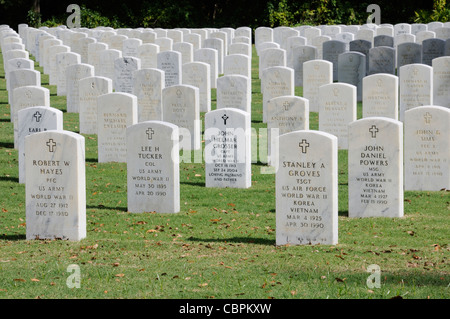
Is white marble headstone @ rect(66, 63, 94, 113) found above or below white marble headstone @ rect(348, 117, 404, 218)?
above

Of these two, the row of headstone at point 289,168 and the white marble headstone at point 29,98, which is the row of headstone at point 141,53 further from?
the row of headstone at point 289,168

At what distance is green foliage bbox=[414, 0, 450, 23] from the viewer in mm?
35438

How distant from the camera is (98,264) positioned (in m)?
8.64

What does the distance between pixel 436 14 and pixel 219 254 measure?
2918 centimetres

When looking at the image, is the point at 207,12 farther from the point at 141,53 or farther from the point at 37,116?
the point at 37,116

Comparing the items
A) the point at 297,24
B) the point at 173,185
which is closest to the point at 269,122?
the point at 173,185

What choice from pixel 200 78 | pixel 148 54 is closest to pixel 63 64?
pixel 148 54

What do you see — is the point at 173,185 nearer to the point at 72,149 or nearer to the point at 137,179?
the point at 137,179

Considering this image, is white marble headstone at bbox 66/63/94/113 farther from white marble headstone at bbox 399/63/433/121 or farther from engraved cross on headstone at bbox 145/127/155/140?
engraved cross on headstone at bbox 145/127/155/140

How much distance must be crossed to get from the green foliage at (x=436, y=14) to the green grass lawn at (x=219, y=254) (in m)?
24.8

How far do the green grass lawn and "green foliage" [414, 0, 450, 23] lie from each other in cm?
2477

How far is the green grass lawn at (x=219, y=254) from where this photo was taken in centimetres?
771

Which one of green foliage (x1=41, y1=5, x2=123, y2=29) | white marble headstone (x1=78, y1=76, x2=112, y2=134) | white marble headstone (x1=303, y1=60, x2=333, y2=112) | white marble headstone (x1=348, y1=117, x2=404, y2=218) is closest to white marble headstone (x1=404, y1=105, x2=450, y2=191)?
white marble headstone (x1=348, y1=117, x2=404, y2=218)

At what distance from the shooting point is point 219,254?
29.7ft
